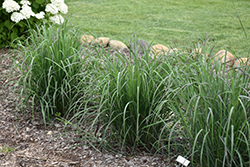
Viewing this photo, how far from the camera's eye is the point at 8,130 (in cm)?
272

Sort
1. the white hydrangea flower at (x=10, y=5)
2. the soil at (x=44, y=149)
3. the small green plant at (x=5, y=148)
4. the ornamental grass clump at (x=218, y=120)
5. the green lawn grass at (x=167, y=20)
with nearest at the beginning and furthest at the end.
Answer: the ornamental grass clump at (x=218, y=120) < the soil at (x=44, y=149) < the small green plant at (x=5, y=148) < the white hydrangea flower at (x=10, y=5) < the green lawn grass at (x=167, y=20)

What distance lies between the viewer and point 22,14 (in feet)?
12.6

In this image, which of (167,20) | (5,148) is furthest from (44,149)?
(167,20)

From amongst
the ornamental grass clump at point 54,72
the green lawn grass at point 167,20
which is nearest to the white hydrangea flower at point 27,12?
the ornamental grass clump at point 54,72

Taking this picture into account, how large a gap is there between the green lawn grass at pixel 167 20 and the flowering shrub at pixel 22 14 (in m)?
0.99

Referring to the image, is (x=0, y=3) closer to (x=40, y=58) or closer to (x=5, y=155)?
(x=40, y=58)

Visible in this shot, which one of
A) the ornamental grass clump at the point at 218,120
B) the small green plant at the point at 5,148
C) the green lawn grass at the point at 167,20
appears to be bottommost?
the small green plant at the point at 5,148

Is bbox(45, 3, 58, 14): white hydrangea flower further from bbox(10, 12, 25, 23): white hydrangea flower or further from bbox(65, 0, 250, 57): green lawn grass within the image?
bbox(65, 0, 250, 57): green lawn grass

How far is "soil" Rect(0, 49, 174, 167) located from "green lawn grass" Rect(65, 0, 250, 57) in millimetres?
2462

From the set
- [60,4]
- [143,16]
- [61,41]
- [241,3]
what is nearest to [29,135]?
[61,41]

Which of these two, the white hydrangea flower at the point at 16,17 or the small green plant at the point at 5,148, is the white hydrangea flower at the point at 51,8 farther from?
the small green plant at the point at 5,148

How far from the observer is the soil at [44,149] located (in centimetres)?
221

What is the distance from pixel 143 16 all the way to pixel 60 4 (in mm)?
3424

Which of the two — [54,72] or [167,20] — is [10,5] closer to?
[54,72]
